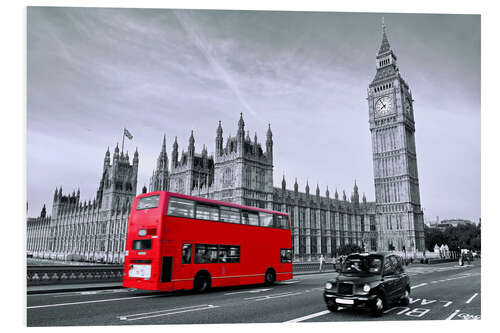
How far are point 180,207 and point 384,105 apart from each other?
7227cm

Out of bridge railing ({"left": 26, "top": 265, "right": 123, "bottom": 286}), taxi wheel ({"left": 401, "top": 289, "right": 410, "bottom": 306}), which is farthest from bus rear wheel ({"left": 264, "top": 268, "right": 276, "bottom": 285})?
bridge railing ({"left": 26, "top": 265, "right": 123, "bottom": 286})

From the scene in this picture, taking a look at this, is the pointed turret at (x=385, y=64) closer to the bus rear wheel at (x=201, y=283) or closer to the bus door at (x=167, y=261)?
the bus rear wheel at (x=201, y=283)

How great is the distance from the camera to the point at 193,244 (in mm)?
14523

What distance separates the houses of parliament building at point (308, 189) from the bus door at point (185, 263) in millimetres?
41064

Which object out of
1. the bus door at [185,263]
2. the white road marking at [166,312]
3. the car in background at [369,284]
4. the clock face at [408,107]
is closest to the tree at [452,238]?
the clock face at [408,107]

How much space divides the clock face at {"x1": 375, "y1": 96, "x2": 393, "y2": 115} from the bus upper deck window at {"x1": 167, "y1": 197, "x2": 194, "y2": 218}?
70.7m

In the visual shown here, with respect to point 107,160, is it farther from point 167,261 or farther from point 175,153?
point 167,261

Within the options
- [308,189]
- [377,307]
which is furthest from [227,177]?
[377,307]

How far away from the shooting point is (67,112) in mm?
15000

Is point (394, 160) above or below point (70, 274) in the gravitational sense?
above

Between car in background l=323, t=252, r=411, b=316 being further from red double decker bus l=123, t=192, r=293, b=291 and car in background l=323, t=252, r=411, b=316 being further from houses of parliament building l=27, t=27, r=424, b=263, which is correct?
houses of parliament building l=27, t=27, r=424, b=263

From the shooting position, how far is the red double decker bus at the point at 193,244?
13414mm

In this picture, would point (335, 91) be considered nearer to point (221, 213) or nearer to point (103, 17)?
point (221, 213)
